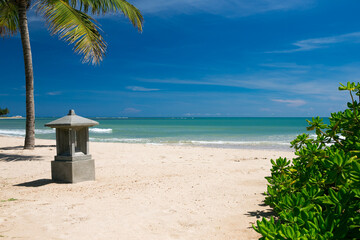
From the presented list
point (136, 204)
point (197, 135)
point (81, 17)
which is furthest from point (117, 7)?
point (197, 135)

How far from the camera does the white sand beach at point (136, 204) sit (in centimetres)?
300

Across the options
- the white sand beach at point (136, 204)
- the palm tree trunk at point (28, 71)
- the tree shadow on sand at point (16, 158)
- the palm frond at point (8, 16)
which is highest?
the palm frond at point (8, 16)

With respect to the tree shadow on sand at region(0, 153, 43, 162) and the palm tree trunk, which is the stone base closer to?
the tree shadow on sand at region(0, 153, 43, 162)

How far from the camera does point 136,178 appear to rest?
5750 millimetres

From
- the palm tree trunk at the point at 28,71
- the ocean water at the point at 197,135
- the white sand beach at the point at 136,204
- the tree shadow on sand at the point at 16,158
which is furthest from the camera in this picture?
the ocean water at the point at 197,135

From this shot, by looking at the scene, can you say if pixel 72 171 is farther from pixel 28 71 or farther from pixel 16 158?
pixel 28 71

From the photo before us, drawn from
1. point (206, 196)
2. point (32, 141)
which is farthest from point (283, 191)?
point (32, 141)

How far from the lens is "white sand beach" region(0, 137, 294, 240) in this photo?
3004 mm

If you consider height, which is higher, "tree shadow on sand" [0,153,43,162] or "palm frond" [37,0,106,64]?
"palm frond" [37,0,106,64]

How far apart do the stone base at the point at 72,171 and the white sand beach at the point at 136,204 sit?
0.60 ft

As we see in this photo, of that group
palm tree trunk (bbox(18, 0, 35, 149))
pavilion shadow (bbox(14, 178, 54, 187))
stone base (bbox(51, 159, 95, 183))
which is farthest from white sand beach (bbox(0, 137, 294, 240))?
palm tree trunk (bbox(18, 0, 35, 149))

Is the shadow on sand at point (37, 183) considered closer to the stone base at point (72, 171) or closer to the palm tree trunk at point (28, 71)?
the stone base at point (72, 171)

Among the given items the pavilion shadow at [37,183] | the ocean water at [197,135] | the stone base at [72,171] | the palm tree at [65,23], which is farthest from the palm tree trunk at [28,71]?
the ocean water at [197,135]

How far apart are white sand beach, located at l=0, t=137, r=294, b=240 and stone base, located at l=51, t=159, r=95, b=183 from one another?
182 mm
